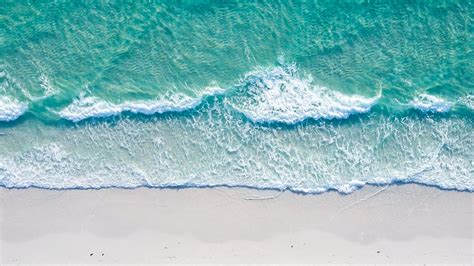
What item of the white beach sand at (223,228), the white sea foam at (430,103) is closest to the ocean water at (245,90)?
the white sea foam at (430,103)

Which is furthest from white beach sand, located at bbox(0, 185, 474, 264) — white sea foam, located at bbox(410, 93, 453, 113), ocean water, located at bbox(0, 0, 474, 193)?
white sea foam, located at bbox(410, 93, 453, 113)

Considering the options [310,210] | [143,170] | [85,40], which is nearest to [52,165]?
[143,170]

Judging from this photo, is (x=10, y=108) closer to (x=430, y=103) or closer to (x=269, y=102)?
(x=269, y=102)

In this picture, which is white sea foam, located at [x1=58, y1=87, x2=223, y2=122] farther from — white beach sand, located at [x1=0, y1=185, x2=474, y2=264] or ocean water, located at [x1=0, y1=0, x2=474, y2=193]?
white beach sand, located at [x1=0, y1=185, x2=474, y2=264]

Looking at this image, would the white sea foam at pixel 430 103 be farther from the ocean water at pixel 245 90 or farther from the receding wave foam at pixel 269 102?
the receding wave foam at pixel 269 102

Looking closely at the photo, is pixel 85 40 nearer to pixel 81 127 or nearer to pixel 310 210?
pixel 81 127

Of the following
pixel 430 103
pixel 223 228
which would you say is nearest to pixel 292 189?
pixel 223 228
